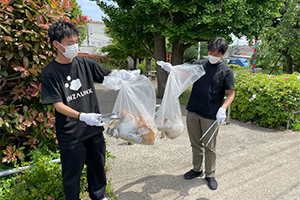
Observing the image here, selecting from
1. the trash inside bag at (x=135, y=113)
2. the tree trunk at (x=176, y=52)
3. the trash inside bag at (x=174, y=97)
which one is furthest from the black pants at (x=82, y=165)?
the tree trunk at (x=176, y=52)

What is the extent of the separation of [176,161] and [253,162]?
1.25 m

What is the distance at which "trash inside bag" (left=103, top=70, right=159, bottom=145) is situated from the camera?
2316mm

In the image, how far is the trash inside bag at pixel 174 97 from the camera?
2.63 metres

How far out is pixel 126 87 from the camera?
2.31 m

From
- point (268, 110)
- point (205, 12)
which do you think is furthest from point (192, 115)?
point (205, 12)

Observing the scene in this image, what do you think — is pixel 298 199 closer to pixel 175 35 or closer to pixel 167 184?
pixel 167 184

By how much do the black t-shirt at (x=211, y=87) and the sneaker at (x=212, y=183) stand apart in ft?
2.81

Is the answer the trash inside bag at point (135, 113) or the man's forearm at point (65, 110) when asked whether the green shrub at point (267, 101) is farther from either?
the man's forearm at point (65, 110)

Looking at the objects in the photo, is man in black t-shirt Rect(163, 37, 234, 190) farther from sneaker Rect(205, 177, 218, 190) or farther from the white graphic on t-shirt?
the white graphic on t-shirt

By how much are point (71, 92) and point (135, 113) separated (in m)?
0.73

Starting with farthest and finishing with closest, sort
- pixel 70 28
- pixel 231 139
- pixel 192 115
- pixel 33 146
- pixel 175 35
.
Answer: pixel 175 35
pixel 231 139
pixel 192 115
pixel 33 146
pixel 70 28

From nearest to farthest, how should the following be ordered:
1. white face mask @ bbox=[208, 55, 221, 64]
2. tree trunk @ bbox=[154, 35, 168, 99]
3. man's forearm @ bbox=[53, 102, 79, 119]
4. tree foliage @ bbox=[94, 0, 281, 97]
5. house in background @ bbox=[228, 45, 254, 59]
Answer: man's forearm @ bbox=[53, 102, 79, 119], white face mask @ bbox=[208, 55, 221, 64], tree foliage @ bbox=[94, 0, 281, 97], tree trunk @ bbox=[154, 35, 168, 99], house in background @ bbox=[228, 45, 254, 59]

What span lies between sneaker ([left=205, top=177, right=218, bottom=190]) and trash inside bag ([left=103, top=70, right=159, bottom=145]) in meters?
1.06

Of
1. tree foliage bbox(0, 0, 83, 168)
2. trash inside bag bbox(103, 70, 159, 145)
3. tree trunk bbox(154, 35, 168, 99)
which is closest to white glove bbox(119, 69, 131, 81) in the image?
trash inside bag bbox(103, 70, 159, 145)
